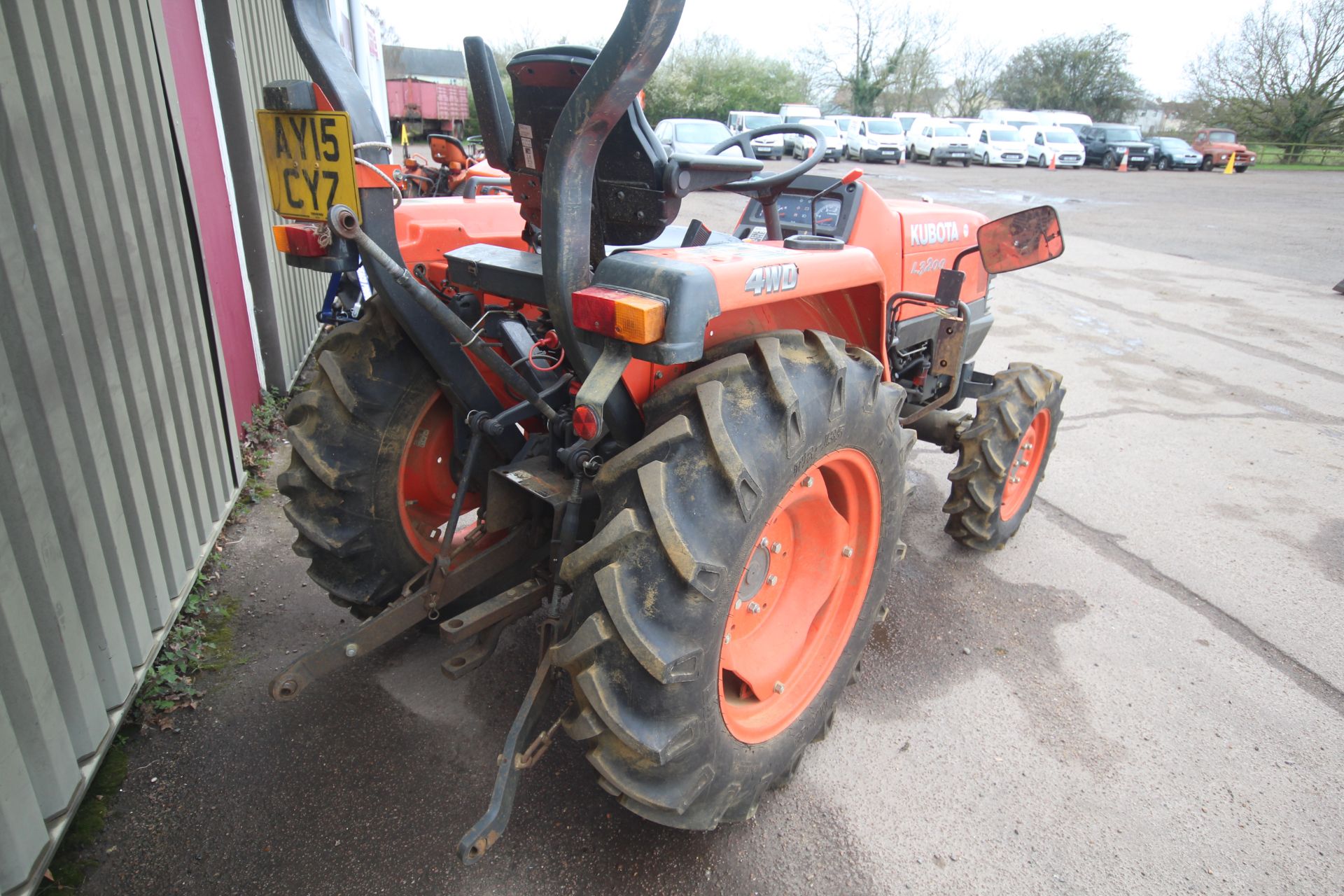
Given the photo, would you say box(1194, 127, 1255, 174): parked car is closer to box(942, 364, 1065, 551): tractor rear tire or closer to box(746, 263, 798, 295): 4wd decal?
box(942, 364, 1065, 551): tractor rear tire

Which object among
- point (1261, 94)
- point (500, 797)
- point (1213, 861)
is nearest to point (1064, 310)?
point (1213, 861)

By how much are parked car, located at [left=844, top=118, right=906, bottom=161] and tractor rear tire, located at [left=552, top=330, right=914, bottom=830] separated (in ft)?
93.3

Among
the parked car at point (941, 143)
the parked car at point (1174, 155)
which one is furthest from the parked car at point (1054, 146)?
the parked car at point (1174, 155)

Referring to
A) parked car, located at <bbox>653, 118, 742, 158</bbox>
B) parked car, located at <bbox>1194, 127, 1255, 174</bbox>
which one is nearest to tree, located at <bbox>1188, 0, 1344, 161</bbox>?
parked car, located at <bbox>1194, 127, 1255, 174</bbox>

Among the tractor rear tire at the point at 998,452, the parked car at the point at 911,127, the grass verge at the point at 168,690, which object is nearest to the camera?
the grass verge at the point at 168,690

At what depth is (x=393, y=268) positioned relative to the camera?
1.79 metres

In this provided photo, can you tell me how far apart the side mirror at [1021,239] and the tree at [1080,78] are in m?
49.4

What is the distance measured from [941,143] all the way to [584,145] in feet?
96.5

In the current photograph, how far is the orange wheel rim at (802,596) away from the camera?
2102 millimetres

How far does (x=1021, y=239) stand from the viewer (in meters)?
Result: 2.99

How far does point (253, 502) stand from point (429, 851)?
2364mm

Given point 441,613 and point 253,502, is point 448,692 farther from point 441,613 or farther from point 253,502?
point 253,502

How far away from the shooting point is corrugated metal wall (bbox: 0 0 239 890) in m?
1.85

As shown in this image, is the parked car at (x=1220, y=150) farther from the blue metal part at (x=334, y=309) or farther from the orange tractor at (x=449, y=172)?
the blue metal part at (x=334, y=309)
